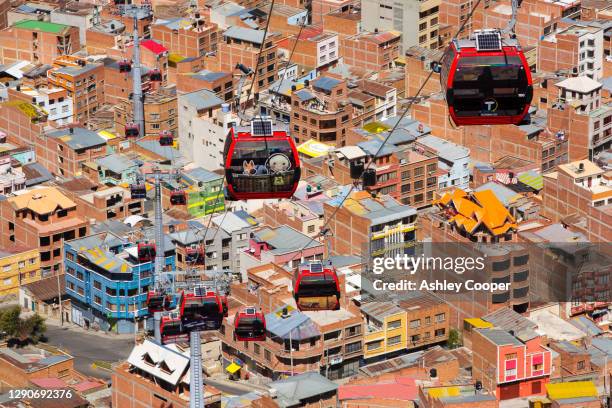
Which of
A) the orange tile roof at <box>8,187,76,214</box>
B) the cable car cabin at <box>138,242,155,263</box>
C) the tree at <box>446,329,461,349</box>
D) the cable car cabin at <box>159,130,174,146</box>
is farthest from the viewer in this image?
the cable car cabin at <box>159,130,174,146</box>

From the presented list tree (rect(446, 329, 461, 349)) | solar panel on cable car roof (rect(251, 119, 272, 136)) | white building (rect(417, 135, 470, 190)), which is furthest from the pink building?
white building (rect(417, 135, 470, 190))

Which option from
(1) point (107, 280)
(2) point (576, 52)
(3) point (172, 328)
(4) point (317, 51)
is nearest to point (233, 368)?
(1) point (107, 280)

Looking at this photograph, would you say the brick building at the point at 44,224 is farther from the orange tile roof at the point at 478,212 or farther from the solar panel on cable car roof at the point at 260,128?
the solar panel on cable car roof at the point at 260,128

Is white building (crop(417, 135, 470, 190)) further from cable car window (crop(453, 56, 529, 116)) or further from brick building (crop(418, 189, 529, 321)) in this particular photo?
cable car window (crop(453, 56, 529, 116))

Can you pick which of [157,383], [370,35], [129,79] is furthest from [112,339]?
[370,35]

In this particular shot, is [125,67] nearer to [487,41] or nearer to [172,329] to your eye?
[172,329]

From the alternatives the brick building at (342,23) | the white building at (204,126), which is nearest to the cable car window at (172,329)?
the white building at (204,126)
